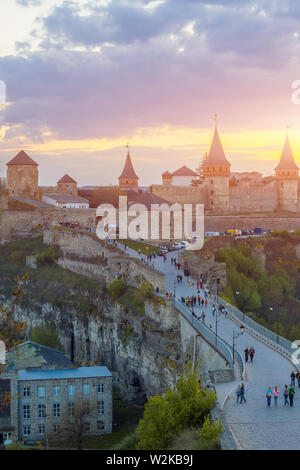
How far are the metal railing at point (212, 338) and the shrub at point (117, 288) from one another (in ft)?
29.8

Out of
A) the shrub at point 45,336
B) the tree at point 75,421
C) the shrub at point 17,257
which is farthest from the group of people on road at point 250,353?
the shrub at point 17,257

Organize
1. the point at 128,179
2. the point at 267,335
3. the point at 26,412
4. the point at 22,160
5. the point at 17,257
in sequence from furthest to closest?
the point at 128,179, the point at 22,160, the point at 17,257, the point at 26,412, the point at 267,335

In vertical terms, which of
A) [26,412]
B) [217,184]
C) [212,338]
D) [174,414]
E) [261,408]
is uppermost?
[217,184]

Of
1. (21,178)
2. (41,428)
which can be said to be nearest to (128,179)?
(21,178)

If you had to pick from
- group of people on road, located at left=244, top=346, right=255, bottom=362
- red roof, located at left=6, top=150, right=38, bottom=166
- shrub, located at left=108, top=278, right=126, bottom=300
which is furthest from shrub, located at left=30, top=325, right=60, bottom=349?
red roof, located at left=6, top=150, right=38, bottom=166

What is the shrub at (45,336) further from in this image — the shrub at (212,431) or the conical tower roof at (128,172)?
the conical tower roof at (128,172)

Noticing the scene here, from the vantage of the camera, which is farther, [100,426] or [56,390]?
[56,390]

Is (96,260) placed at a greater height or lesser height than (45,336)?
greater

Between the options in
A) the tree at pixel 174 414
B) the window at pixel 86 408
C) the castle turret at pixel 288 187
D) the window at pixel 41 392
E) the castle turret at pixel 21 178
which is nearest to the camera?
the tree at pixel 174 414

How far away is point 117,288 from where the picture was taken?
43.2 metres

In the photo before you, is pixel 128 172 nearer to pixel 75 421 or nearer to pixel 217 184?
pixel 217 184

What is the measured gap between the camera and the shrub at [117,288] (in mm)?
43125

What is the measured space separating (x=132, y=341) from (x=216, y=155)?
1725 inches

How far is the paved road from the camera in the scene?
57.4 ft
